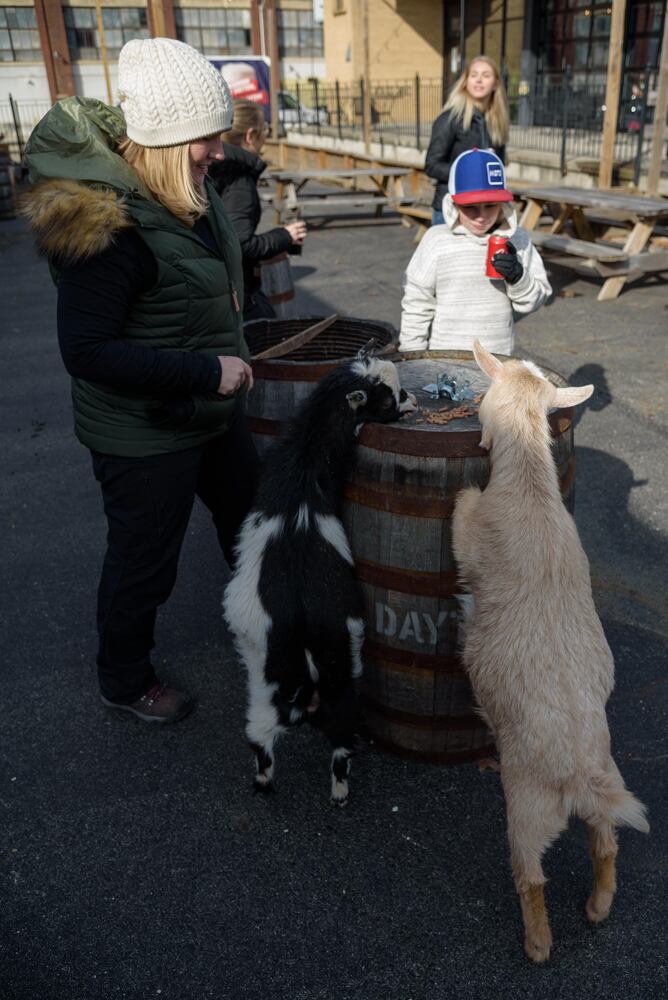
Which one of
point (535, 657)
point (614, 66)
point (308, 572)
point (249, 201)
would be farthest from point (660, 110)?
point (535, 657)

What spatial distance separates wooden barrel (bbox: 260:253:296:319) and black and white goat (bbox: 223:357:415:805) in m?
3.30

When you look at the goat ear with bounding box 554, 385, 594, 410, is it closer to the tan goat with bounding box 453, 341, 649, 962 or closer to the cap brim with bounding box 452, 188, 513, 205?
the tan goat with bounding box 453, 341, 649, 962

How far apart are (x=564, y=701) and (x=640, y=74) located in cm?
1979

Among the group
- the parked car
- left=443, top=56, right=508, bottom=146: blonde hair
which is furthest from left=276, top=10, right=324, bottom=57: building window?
left=443, top=56, right=508, bottom=146: blonde hair

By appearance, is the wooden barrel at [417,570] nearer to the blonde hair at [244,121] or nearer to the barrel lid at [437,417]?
the barrel lid at [437,417]

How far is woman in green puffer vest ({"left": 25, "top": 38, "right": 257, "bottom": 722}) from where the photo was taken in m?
2.43

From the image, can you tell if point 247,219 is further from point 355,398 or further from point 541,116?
point 541,116

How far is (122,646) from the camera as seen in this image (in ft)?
10.6

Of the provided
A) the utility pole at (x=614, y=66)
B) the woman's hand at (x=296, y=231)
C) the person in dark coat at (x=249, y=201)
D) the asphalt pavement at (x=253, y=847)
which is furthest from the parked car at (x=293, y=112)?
the asphalt pavement at (x=253, y=847)

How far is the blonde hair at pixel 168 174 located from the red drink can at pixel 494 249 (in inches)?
65.2

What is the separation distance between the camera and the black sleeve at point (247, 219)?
4.76 meters

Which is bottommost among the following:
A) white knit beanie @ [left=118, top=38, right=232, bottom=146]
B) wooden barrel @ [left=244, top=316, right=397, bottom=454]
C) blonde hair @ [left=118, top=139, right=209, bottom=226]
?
wooden barrel @ [left=244, top=316, right=397, bottom=454]

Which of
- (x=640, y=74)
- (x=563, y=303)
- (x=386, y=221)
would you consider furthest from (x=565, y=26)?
(x=563, y=303)

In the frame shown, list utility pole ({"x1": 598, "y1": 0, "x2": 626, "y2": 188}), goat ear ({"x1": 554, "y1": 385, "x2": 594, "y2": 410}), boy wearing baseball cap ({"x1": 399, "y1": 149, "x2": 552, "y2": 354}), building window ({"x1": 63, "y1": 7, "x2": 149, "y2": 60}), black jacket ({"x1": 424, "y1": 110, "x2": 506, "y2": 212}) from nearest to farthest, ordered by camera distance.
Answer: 1. goat ear ({"x1": 554, "y1": 385, "x2": 594, "y2": 410})
2. boy wearing baseball cap ({"x1": 399, "y1": 149, "x2": 552, "y2": 354})
3. black jacket ({"x1": 424, "y1": 110, "x2": 506, "y2": 212})
4. utility pole ({"x1": 598, "y1": 0, "x2": 626, "y2": 188})
5. building window ({"x1": 63, "y1": 7, "x2": 149, "y2": 60})
